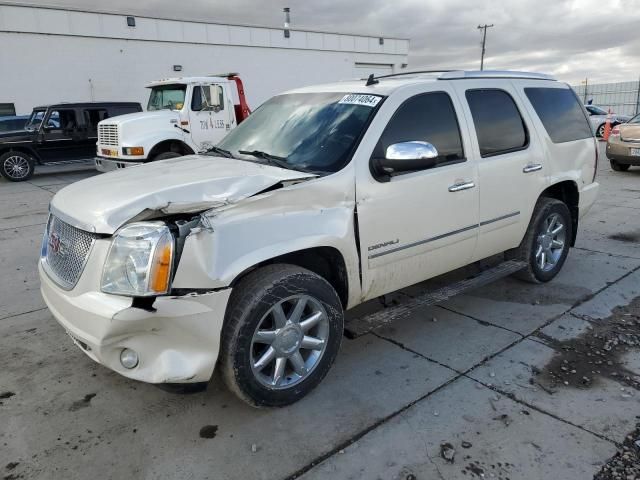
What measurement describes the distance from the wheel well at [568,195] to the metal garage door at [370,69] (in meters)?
22.5

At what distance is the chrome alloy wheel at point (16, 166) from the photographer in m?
12.6

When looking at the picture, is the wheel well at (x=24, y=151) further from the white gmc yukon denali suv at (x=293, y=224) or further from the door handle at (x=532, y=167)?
the door handle at (x=532, y=167)

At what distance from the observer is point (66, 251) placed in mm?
2855

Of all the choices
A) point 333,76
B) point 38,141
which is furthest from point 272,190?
point 333,76

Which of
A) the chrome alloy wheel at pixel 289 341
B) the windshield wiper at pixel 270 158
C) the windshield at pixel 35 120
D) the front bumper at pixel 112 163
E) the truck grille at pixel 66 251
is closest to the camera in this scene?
the truck grille at pixel 66 251

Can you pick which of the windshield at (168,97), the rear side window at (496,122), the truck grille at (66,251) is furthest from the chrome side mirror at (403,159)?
the windshield at (168,97)

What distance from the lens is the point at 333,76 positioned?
83.1 ft

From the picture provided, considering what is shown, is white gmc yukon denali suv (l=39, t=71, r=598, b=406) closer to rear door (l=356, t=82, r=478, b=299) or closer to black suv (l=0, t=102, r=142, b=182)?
rear door (l=356, t=82, r=478, b=299)

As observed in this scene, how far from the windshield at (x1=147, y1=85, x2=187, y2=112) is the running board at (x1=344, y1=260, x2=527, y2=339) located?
30.2 feet

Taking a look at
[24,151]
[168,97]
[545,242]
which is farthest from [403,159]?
[24,151]

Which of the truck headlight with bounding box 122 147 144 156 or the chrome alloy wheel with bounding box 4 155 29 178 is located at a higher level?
the truck headlight with bounding box 122 147 144 156

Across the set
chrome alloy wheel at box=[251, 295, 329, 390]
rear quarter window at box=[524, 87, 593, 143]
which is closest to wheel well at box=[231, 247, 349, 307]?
chrome alloy wheel at box=[251, 295, 329, 390]

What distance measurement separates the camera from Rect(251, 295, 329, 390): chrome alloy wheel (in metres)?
2.84

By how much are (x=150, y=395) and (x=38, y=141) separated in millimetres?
12006
